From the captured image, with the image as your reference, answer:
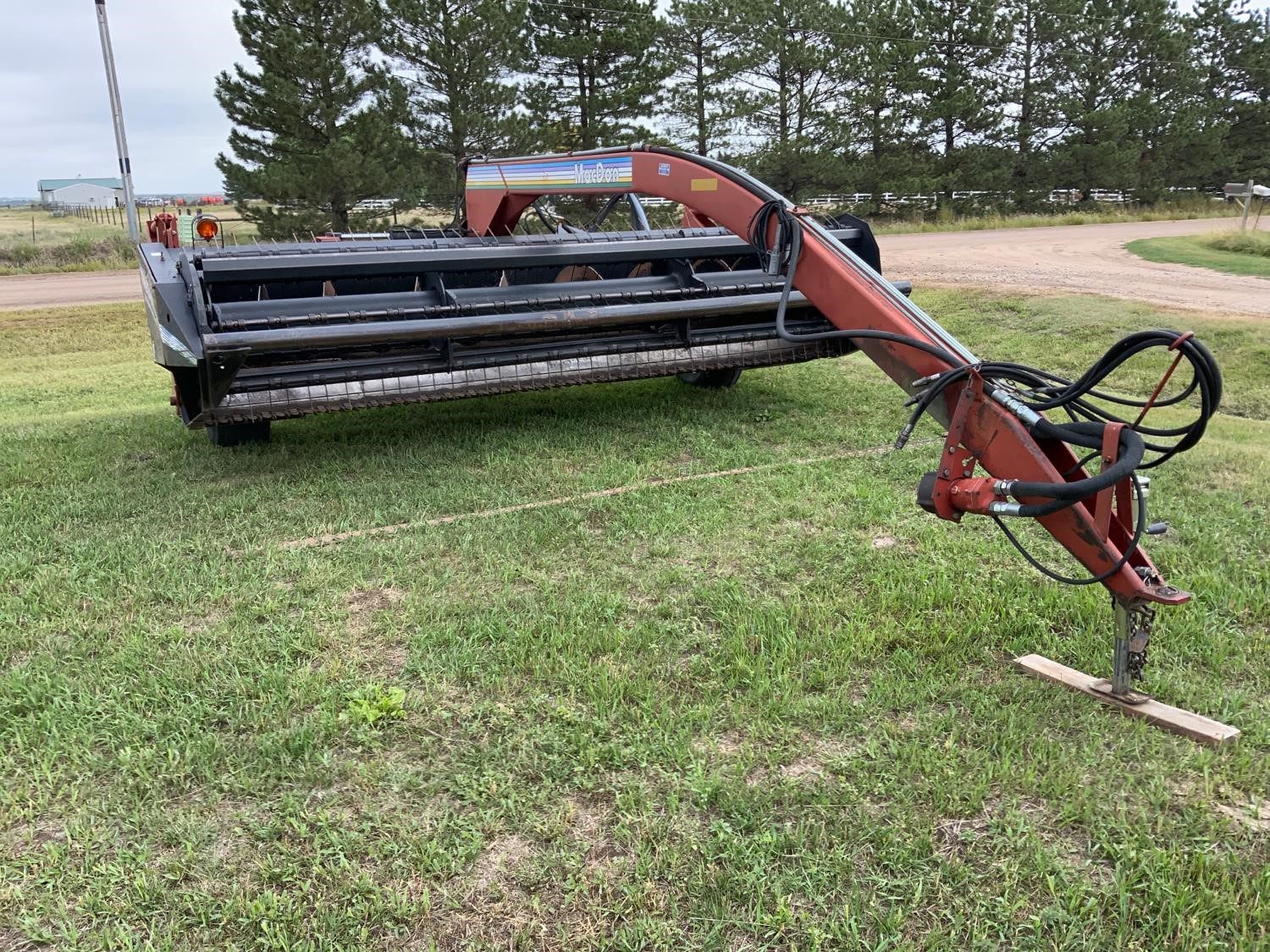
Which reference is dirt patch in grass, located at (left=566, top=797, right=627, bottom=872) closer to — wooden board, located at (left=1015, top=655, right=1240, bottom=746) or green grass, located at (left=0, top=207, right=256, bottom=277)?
wooden board, located at (left=1015, top=655, right=1240, bottom=746)

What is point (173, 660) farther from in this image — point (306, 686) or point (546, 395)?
point (546, 395)

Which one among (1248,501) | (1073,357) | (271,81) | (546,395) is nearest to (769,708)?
(1248,501)

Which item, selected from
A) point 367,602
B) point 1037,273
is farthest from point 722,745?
point 1037,273

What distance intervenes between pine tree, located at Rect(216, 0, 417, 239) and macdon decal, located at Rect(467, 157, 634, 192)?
17.3 m

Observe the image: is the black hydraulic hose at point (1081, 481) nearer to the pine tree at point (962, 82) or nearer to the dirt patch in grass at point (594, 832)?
the dirt patch in grass at point (594, 832)

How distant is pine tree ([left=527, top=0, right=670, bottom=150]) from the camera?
25.5 metres

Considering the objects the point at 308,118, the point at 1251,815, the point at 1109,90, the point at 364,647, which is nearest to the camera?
the point at 1251,815

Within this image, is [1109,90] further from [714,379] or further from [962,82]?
[714,379]

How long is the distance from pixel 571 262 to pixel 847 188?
27.8 meters

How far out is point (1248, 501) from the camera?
4.53m

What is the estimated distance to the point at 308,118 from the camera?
2312 cm

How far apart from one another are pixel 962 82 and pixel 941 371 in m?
32.6

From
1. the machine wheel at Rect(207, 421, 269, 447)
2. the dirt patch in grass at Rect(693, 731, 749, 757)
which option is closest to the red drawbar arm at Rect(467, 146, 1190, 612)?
the dirt patch in grass at Rect(693, 731, 749, 757)

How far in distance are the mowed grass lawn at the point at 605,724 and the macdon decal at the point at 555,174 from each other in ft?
5.69
